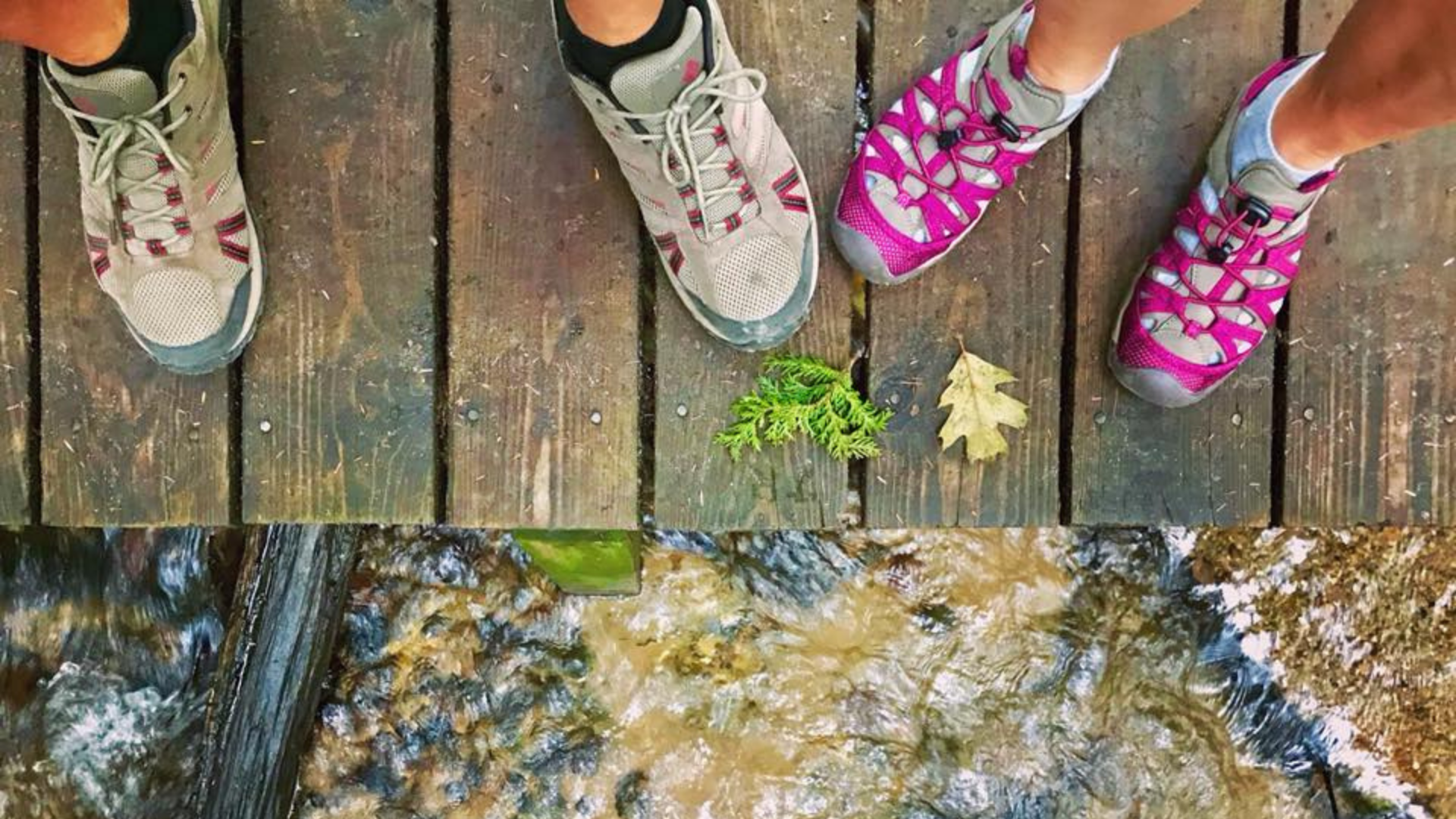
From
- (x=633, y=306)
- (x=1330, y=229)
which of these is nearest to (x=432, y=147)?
(x=633, y=306)

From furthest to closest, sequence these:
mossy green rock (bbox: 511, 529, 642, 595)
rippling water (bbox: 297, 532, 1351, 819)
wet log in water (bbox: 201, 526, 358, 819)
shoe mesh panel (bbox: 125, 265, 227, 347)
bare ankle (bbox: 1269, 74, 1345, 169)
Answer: rippling water (bbox: 297, 532, 1351, 819)
wet log in water (bbox: 201, 526, 358, 819)
mossy green rock (bbox: 511, 529, 642, 595)
shoe mesh panel (bbox: 125, 265, 227, 347)
bare ankle (bbox: 1269, 74, 1345, 169)

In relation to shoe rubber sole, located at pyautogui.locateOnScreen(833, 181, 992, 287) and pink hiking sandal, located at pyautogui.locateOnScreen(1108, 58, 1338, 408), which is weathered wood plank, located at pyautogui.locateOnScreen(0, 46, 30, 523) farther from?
pink hiking sandal, located at pyautogui.locateOnScreen(1108, 58, 1338, 408)

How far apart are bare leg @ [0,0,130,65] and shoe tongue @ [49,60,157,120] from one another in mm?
32

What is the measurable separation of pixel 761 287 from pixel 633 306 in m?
0.25

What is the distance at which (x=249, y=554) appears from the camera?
2.49 meters

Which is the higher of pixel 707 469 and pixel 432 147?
pixel 432 147

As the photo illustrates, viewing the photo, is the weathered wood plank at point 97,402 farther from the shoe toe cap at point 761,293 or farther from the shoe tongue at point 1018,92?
the shoe tongue at point 1018,92

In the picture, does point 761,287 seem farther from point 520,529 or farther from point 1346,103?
point 1346,103

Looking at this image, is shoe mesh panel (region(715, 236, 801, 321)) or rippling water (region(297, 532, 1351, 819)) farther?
rippling water (region(297, 532, 1351, 819))

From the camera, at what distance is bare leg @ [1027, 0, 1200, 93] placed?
1.57 meters

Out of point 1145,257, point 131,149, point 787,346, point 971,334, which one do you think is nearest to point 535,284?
point 787,346

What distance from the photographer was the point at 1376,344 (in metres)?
2.00

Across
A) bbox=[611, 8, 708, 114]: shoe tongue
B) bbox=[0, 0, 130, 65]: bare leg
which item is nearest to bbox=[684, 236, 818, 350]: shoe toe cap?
bbox=[611, 8, 708, 114]: shoe tongue

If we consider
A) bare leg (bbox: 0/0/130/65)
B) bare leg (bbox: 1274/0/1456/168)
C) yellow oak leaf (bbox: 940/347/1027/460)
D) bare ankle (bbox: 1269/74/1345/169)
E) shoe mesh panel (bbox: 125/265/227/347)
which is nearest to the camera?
bare leg (bbox: 1274/0/1456/168)
